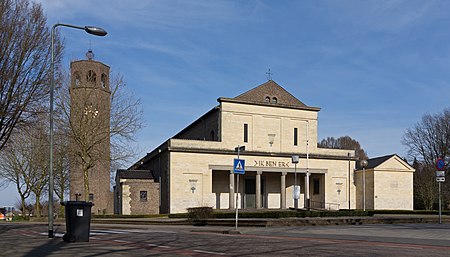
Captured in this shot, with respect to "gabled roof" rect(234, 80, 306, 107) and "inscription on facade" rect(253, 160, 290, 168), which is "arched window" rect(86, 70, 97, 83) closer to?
"gabled roof" rect(234, 80, 306, 107)

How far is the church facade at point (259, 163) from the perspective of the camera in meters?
48.1

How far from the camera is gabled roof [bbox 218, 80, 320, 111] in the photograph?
172 ft

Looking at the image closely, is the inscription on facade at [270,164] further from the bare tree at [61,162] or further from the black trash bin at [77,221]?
the black trash bin at [77,221]

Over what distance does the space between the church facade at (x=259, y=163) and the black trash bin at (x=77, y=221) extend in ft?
107

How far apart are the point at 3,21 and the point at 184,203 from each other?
32.4 meters

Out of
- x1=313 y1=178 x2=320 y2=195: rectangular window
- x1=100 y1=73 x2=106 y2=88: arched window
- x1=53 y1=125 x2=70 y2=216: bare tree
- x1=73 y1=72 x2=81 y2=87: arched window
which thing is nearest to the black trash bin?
x1=53 y1=125 x2=70 y2=216: bare tree

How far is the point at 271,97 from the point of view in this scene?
2125 inches

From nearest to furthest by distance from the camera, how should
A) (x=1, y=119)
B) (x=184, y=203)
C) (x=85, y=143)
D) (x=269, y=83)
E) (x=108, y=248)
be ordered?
(x=108, y=248) → (x=1, y=119) → (x=85, y=143) → (x=184, y=203) → (x=269, y=83)

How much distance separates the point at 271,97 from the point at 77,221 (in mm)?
41373

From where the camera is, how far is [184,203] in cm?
4734

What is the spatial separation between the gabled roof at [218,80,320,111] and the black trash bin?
3777cm

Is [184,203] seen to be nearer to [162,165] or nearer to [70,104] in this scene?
[162,165]

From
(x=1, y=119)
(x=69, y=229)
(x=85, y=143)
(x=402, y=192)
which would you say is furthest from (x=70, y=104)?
(x=402, y=192)

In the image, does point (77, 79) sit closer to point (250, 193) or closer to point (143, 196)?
point (143, 196)
